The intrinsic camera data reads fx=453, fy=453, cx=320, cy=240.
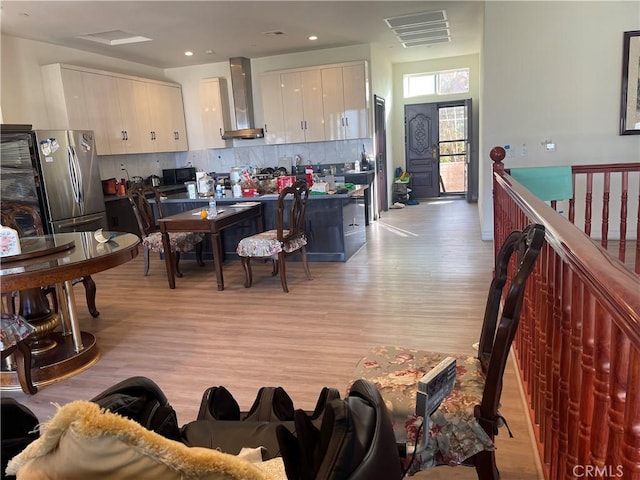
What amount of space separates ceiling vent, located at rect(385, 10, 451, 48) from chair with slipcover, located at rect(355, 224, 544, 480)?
5079 mm

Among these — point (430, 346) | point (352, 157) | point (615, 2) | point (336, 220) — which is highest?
point (615, 2)

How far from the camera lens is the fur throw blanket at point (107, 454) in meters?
0.55

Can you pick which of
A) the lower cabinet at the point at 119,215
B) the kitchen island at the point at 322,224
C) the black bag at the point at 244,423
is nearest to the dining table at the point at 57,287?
the black bag at the point at 244,423

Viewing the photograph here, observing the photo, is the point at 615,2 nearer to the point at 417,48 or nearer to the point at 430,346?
the point at 417,48

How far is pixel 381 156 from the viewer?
849cm

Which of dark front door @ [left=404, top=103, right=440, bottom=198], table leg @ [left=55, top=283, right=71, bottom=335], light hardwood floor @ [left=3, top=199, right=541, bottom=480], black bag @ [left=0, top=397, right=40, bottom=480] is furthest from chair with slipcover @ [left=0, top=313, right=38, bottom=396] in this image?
dark front door @ [left=404, top=103, right=440, bottom=198]

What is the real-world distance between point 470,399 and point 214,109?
298 inches

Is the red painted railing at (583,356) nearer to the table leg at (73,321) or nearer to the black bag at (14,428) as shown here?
the black bag at (14,428)

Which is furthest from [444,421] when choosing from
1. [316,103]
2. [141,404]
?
[316,103]

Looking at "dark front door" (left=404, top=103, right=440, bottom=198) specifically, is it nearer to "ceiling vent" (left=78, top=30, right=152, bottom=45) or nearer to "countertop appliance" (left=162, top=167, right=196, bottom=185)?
"countertop appliance" (left=162, top=167, right=196, bottom=185)

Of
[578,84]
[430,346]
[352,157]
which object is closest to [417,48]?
[352,157]

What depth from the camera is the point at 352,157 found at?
7809mm

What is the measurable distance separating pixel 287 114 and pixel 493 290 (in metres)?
6.58

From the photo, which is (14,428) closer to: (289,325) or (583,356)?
(583,356)
